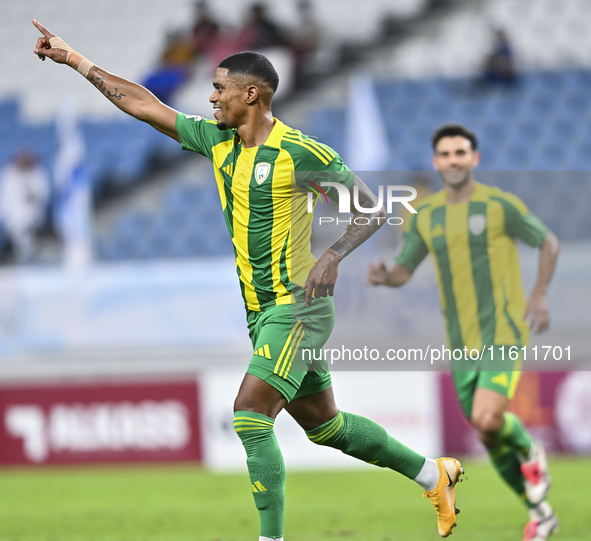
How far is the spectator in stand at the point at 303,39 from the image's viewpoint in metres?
13.2

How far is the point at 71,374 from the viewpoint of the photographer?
9477mm

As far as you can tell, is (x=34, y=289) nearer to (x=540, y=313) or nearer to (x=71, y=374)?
(x=71, y=374)

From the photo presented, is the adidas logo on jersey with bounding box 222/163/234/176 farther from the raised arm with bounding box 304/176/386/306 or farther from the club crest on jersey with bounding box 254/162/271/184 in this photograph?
the raised arm with bounding box 304/176/386/306

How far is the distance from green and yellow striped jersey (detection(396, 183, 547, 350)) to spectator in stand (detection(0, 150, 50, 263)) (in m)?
7.42

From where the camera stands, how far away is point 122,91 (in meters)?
4.20

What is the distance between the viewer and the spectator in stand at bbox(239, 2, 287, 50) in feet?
42.8

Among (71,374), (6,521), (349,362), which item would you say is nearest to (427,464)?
(6,521)

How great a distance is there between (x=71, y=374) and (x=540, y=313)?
236 inches

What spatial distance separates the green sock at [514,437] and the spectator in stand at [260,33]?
9.13 meters

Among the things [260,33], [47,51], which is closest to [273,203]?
[47,51]

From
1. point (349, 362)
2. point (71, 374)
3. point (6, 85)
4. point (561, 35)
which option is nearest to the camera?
point (349, 362)

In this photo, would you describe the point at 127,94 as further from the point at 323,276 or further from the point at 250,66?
the point at 323,276

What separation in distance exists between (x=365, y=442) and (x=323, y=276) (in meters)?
0.88

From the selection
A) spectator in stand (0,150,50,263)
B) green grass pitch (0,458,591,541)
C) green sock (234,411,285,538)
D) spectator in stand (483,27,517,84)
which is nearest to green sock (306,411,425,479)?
green sock (234,411,285,538)
